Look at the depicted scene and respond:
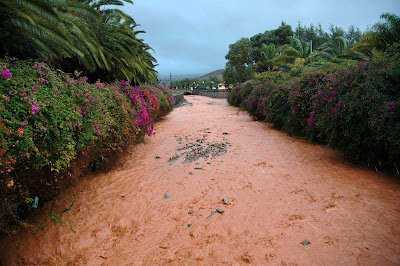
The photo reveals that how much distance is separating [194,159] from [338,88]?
3.45 metres

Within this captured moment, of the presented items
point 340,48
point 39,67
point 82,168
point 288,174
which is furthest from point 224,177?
point 340,48

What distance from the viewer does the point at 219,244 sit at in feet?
8.32

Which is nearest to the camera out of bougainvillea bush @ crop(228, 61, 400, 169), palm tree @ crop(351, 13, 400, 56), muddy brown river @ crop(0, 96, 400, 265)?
muddy brown river @ crop(0, 96, 400, 265)

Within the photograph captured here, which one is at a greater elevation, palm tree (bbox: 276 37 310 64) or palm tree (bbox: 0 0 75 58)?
palm tree (bbox: 276 37 310 64)

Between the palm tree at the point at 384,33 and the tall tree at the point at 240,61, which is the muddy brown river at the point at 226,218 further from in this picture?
the tall tree at the point at 240,61

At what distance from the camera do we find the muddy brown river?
7.76ft

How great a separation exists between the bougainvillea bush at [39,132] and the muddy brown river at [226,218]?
1.94 ft

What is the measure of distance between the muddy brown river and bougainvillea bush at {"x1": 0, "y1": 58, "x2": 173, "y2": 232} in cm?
59

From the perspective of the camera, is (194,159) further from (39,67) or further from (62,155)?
(39,67)

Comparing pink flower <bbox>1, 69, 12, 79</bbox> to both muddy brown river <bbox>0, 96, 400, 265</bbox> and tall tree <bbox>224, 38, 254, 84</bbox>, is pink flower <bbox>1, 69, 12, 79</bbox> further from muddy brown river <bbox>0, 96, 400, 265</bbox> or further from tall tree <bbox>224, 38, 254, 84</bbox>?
tall tree <bbox>224, 38, 254, 84</bbox>

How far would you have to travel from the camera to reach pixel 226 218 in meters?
2.99

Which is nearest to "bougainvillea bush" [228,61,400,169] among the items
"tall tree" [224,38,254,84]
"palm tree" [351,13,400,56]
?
"palm tree" [351,13,400,56]

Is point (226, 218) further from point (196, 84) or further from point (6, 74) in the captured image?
point (196, 84)

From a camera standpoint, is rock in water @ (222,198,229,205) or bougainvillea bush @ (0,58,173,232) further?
rock in water @ (222,198,229,205)
